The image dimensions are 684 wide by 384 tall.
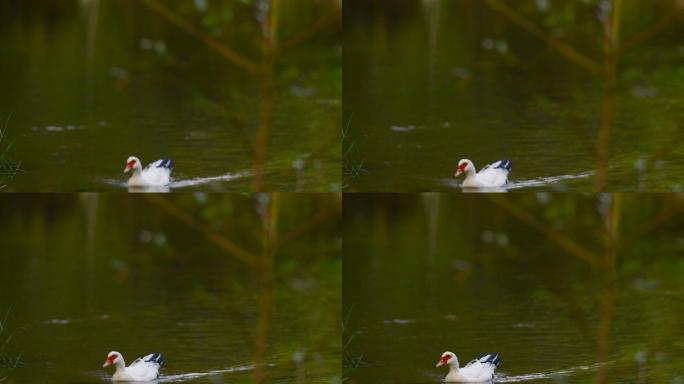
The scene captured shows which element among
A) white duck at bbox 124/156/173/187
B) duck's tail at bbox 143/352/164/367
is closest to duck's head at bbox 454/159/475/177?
white duck at bbox 124/156/173/187

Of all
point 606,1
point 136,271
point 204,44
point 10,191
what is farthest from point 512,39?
point 10,191

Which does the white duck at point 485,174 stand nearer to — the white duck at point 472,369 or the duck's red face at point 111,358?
the white duck at point 472,369

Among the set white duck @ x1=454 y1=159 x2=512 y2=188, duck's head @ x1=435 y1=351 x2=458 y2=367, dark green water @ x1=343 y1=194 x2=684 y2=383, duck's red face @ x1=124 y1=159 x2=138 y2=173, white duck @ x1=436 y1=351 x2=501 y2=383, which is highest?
duck's red face @ x1=124 y1=159 x2=138 y2=173

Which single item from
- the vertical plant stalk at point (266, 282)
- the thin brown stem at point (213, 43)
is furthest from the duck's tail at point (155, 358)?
the thin brown stem at point (213, 43)

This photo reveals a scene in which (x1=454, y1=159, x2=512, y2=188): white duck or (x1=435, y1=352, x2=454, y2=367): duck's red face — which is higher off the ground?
(x1=454, y1=159, x2=512, y2=188): white duck

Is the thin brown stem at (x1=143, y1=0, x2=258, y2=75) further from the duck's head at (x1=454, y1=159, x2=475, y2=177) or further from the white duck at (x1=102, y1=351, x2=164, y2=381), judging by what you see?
the white duck at (x1=102, y1=351, x2=164, y2=381)

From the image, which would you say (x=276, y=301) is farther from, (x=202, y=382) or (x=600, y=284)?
(x=600, y=284)
